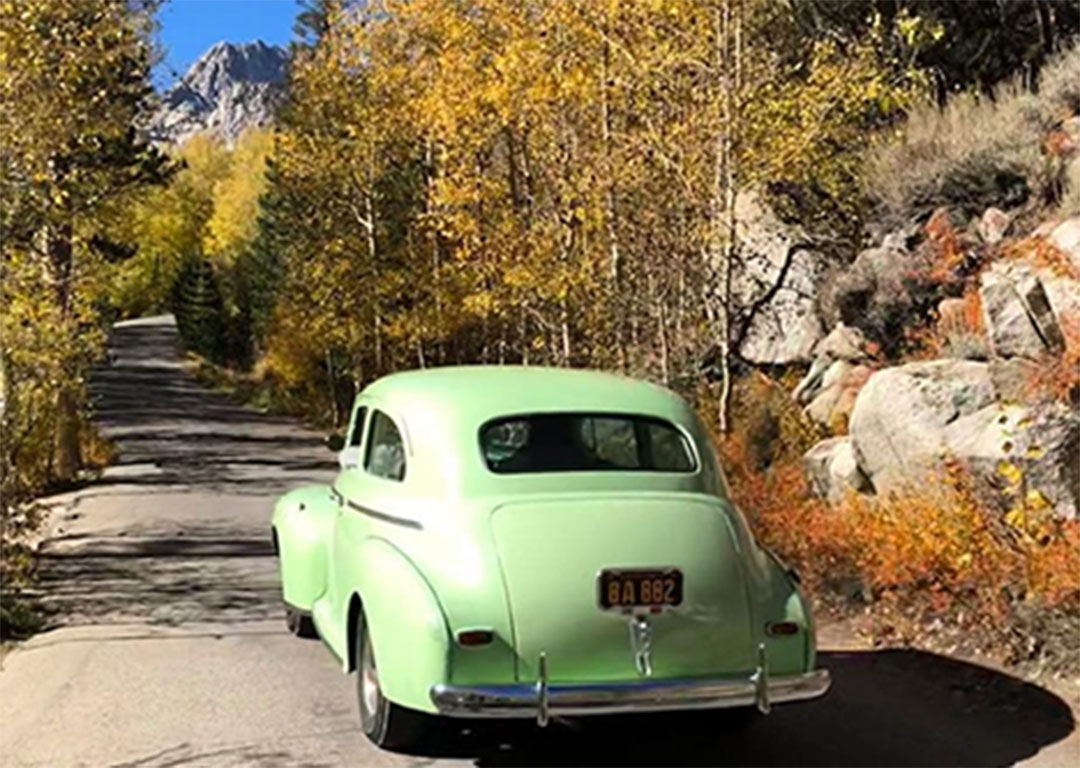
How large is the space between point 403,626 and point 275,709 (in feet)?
6.21

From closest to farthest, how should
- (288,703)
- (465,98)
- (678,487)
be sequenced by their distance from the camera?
1. (678,487)
2. (288,703)
3. (465,98)

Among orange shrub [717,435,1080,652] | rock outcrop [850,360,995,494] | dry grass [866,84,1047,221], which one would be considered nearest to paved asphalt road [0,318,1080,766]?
orange shrub [717,435,1080,652]

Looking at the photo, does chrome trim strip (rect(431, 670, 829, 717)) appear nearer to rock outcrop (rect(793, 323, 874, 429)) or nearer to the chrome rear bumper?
the chrome rear bumper

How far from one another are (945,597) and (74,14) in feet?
33.0

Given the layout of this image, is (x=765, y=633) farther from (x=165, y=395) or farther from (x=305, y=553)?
(x=165, y=395)

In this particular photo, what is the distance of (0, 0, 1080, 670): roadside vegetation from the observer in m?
9.13

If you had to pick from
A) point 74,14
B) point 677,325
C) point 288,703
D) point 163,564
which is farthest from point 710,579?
point 677,325

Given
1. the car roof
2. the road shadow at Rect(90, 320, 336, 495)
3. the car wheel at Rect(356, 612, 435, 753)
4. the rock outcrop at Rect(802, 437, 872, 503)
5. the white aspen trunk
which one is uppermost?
the white aspen trunk

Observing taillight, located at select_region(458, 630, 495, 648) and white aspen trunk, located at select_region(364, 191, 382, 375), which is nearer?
taillight, located at select_region(458, 630, 495, 648)

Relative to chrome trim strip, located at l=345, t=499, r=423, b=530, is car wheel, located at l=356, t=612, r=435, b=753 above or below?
below

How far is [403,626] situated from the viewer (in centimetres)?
573

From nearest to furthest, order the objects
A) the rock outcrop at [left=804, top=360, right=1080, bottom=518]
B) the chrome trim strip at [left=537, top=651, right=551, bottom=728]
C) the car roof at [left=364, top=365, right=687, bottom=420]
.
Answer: the chrome trim strip at [left=537, top=651, right=551, bottom=728], the car roof at [left=364, top=365, right=687, bottom=420], the rock outcrop at [left=804, top=360, right=1080, bottom=518]

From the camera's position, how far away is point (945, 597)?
819 cm

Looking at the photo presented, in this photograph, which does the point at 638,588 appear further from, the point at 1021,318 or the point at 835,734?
the point at 1021,318
